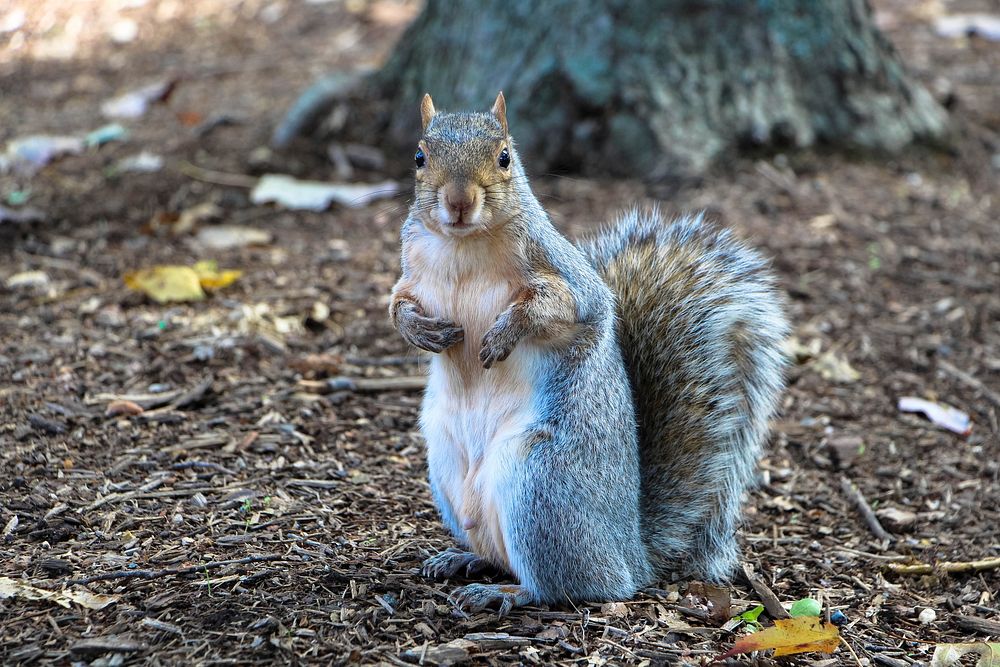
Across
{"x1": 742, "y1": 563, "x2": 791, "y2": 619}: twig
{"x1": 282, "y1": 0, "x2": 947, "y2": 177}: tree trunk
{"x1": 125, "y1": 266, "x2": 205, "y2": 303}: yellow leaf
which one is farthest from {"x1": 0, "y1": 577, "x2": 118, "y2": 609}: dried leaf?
{"x1": 282, "y1": 0, "x2": 947, "y2": 177}: tree trunk

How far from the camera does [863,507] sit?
3.22 meters

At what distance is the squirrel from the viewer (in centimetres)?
245

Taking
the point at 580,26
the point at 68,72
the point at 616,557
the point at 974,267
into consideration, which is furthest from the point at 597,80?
the point at 68,72

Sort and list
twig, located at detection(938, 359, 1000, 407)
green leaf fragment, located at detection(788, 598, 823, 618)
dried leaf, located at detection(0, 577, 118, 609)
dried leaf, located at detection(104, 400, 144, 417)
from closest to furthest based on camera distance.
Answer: dried leaf, located at detection(0, 577, 118, 609) < green leaf fragment, located at detection(788, 598, 823, 618) < dried leaf, located at detection(104, 400, 144, 417) < twig, located at detection(938, 359, 1000, 407)

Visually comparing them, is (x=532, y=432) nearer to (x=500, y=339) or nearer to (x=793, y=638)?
(x=500, y=339)

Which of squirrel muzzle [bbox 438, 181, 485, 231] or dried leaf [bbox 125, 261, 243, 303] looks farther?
dried leaf [bbox 125, 261, 243, 303]

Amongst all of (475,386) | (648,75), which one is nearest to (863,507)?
(475,386)

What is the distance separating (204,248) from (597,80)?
1.96 metres

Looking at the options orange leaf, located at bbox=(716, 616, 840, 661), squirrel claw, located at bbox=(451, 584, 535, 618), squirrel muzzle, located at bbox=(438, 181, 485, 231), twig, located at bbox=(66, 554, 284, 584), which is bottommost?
orange leaf, located at bbox=(716, 616, 840, 661)

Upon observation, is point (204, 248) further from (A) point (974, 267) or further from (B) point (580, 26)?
(A) point (974, 267)

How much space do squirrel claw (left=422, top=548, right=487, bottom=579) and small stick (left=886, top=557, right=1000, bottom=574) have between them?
1.13 meters

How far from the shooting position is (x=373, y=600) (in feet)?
7.99

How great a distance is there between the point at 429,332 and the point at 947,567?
1.55 metres

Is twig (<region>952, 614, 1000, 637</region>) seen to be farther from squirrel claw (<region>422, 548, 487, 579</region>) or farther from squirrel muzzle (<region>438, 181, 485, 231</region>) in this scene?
squirrel muzzle (<region>438, 181, 485, 231</region>)
